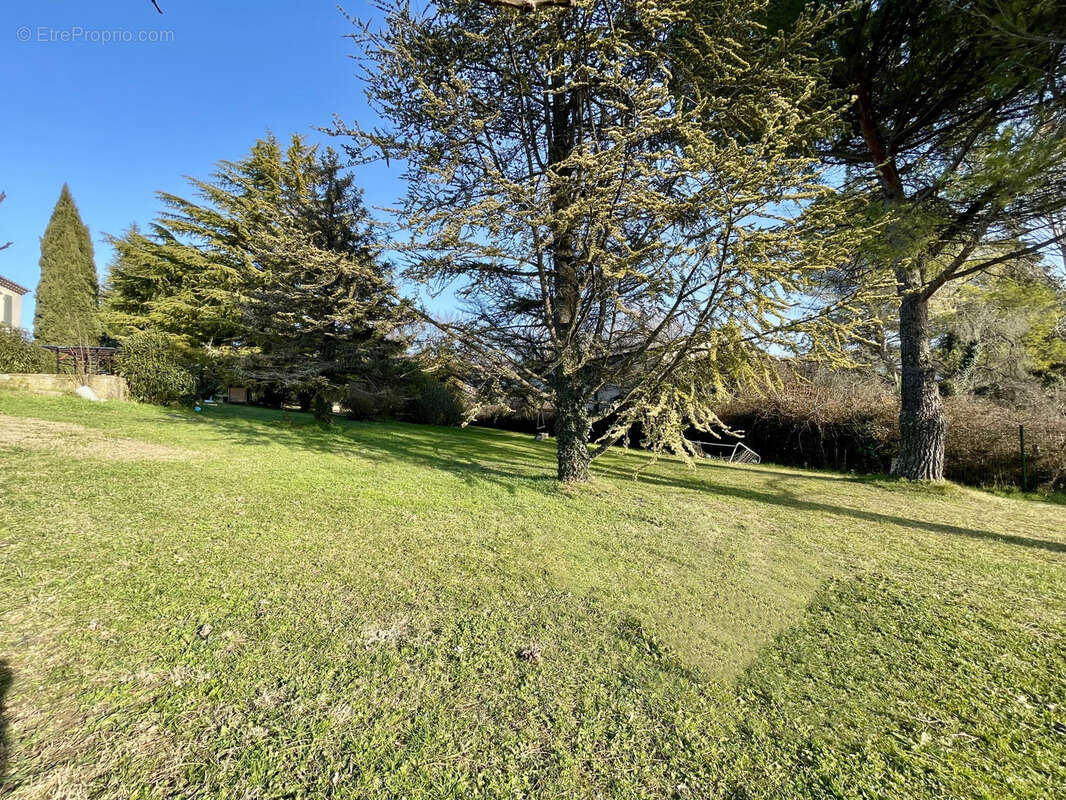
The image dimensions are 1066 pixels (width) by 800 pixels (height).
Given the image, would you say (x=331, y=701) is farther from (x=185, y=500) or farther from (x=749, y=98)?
(x=749, y=98)

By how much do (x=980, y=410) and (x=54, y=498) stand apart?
17.5m

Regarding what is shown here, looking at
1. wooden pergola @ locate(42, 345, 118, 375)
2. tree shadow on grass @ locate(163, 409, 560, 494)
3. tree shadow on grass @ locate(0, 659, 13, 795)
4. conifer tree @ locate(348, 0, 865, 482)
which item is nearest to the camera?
tree shadow on grass @ locate(0, 659, 13, 795)

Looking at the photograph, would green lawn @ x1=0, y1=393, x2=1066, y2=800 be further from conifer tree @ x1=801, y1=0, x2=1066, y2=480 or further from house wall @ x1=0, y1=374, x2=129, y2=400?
house wall @ x1=0, y1=374, x2=129, y2=400

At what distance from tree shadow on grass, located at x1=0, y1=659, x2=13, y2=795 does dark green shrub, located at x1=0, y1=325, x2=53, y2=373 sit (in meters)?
16.1

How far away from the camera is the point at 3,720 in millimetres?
1744

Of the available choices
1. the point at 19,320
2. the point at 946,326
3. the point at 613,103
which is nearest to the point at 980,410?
the point at 946,326

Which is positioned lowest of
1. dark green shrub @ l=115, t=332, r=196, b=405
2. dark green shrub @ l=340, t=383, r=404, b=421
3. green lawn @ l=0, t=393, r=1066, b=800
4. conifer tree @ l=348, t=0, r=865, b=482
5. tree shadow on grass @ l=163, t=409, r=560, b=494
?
green lawn @ l=0, t=393, r=1066, b=800

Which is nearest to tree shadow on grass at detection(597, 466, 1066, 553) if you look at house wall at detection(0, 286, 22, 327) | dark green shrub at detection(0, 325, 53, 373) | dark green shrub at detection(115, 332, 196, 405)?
dark green shrub at detection(115, 332, 196, 405)

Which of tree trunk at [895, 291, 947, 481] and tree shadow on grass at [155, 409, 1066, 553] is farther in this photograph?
tree trunk at [895, 291, 947, 481]

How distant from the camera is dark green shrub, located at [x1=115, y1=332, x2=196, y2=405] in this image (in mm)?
12383

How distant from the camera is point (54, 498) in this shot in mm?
4164

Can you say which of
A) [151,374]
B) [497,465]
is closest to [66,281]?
[151,374]

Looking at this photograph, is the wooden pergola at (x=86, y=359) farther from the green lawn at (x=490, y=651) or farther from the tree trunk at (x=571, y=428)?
the tree trunk at (x=571, y=428)

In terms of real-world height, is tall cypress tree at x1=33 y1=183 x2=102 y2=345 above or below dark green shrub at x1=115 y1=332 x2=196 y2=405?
above
